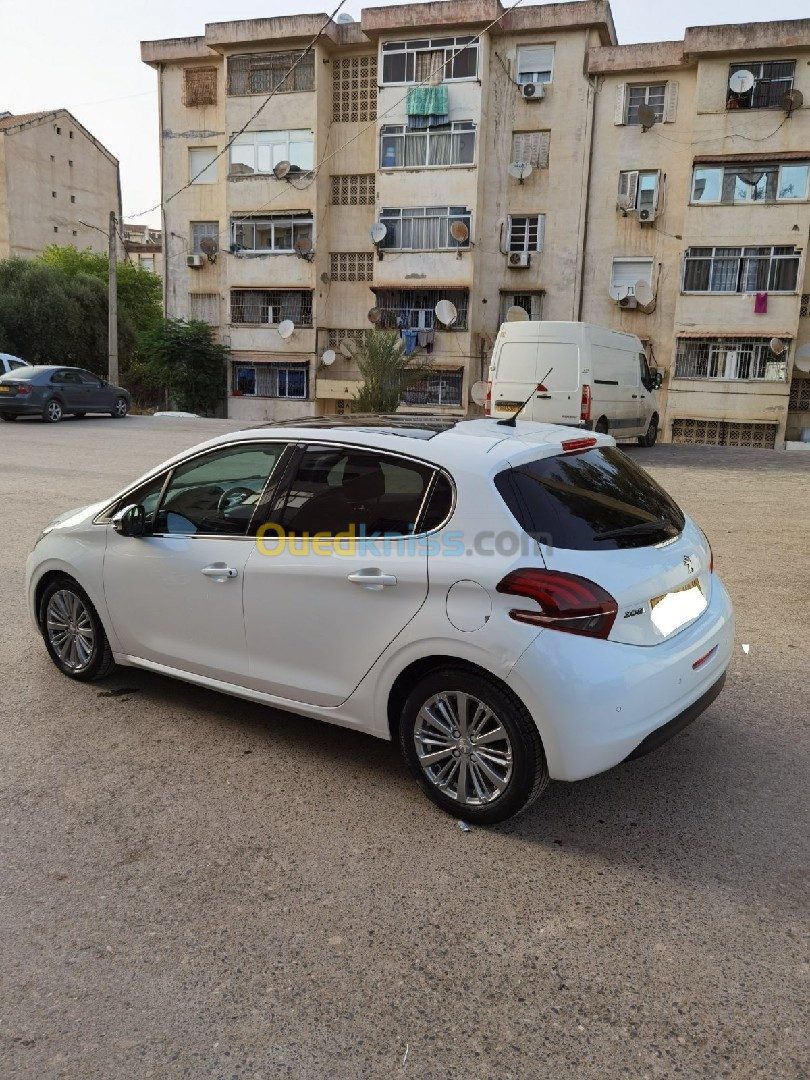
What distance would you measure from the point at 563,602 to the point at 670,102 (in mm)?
30907

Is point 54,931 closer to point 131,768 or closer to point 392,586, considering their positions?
point 131,768

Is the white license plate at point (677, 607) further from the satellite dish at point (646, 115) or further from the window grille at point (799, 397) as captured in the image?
the satellite dish at point (646, 115)

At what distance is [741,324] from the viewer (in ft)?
92.2

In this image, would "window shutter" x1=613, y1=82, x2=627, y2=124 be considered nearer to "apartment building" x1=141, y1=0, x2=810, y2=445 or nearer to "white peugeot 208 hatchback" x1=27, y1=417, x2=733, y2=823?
"apartment building" x1=141, y1=0, x2=810, y2=445

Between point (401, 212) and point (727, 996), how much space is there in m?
31.2

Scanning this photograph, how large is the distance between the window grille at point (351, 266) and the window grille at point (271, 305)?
1.47 metres

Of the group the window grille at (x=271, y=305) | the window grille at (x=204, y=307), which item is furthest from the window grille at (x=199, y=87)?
the window grille at (x=271, y=305)

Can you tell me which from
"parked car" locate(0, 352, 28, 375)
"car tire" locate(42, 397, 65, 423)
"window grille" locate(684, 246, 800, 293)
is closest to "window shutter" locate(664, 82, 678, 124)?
"window grille" locate(684, 246, 800, 293)

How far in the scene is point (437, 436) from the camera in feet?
12.1

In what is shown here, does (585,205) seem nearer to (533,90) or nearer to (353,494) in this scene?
(533,90)

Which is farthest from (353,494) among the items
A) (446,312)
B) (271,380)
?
(271,380)

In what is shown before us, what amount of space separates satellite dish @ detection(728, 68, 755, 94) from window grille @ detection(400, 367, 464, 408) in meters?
12.3

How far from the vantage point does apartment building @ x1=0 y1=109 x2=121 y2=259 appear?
154ft

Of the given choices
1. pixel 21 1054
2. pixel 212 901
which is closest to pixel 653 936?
pixel 212 901
